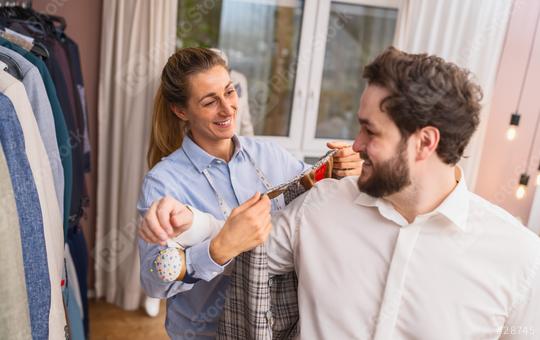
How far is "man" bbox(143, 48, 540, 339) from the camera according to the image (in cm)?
114

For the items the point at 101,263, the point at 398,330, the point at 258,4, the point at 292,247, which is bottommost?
the point at 101,263

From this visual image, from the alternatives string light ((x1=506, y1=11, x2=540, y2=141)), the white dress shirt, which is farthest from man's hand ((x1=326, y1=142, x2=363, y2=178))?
string light ((x1=506, y1=11, x2=540, y2=141))

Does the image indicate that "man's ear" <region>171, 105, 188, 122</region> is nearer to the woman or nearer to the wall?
the woman

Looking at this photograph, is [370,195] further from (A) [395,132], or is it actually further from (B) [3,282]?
(B) [3,282]

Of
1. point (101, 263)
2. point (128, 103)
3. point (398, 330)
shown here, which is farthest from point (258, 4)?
point (398, 330)

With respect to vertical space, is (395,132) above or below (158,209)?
above

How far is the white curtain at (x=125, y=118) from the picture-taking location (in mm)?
2693

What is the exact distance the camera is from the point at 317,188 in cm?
139

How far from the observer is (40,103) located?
151 centimetres

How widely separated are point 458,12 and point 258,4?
1216mm

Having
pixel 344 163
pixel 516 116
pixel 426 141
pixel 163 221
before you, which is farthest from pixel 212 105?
pixel 516 116

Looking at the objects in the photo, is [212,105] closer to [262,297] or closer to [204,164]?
[204,164]

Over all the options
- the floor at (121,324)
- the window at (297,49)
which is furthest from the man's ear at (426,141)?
the floor at (121,324)

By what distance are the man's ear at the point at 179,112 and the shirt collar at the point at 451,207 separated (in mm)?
647
